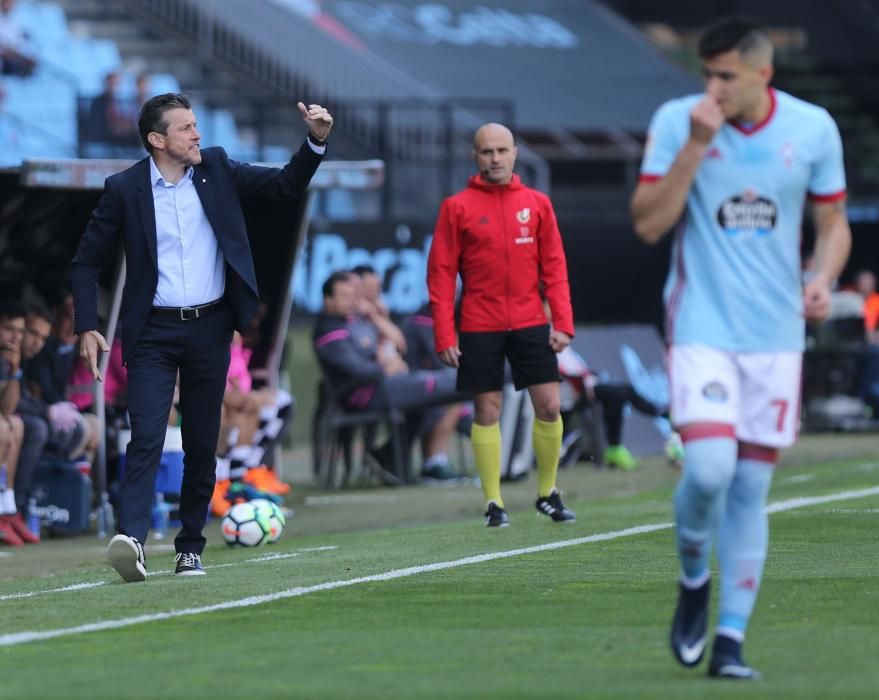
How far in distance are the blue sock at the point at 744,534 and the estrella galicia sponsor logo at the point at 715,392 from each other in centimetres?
25

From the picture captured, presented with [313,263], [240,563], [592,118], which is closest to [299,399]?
[313,263]

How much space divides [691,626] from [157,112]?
411 cm

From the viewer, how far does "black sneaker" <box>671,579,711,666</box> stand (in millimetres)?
5906

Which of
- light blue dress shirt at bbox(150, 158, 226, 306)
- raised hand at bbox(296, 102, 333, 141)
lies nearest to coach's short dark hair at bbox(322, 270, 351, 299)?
light blue dress shirt at bbox(150, 158, 226, 306)

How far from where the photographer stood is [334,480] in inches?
648

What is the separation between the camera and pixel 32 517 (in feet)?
41.3

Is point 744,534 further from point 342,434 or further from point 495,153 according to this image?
point 342,434

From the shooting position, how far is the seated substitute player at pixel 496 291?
37.3ft

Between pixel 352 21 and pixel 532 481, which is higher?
pixel 352 21

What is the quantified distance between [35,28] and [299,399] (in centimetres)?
682

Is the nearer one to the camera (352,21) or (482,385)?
(482,385)

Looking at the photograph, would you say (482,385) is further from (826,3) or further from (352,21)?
(826,3)

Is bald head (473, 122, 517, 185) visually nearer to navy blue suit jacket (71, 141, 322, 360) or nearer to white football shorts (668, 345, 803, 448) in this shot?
navy blue suit jacket (71, 141, 322, 360)

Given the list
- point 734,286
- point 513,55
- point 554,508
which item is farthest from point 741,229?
point 513,55
